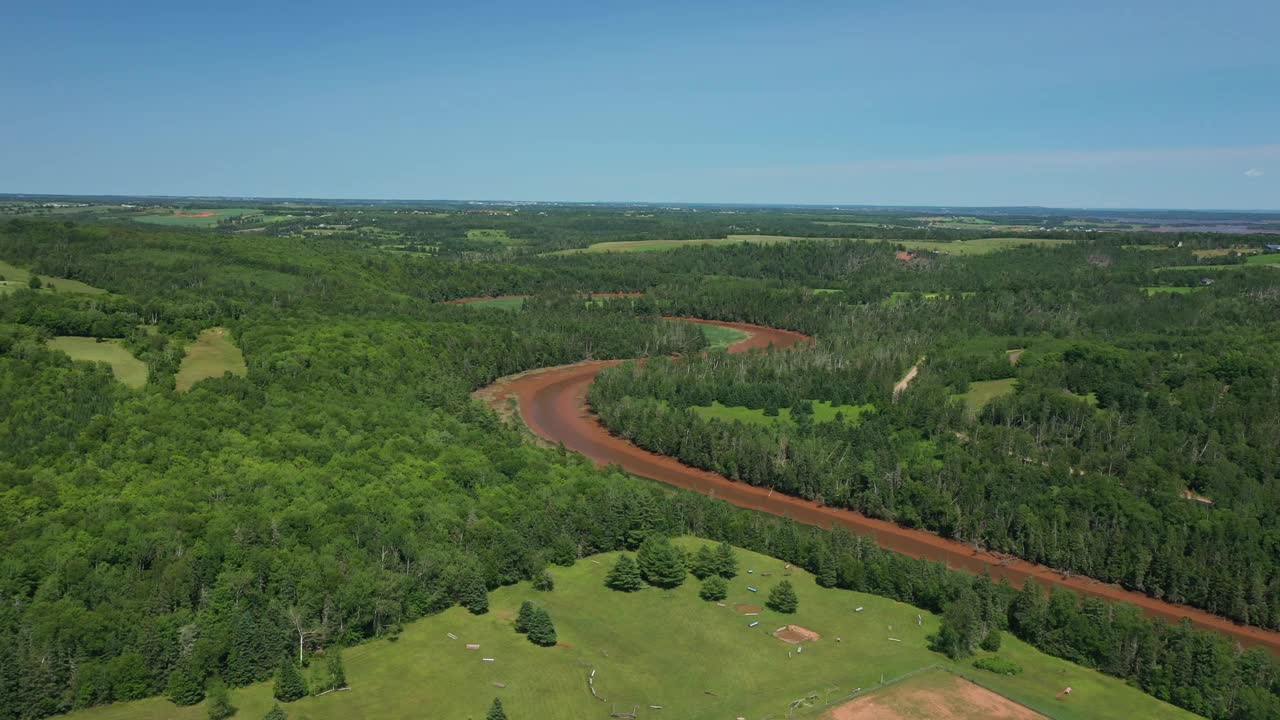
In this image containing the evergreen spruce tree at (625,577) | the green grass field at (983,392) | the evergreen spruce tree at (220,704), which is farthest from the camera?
the green grass field at (983,392)

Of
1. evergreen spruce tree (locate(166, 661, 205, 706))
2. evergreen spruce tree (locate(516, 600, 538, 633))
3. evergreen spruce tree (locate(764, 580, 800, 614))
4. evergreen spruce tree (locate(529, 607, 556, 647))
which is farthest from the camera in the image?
evergreen spruce tree (locate(764, 580, 800, 614))

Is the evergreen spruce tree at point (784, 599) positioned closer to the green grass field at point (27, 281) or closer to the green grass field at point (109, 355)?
the green grass field at point (109, 355)

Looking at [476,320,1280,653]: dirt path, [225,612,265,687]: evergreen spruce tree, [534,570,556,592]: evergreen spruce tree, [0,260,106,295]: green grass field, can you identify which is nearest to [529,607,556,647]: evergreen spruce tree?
[534,570,556,592]: evergreen spruce tree

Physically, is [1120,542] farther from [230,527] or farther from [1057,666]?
[230,527]

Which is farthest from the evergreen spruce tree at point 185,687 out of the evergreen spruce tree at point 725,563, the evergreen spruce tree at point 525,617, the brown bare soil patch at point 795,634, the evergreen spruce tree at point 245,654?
the evergreen spruce tree at point 725,563

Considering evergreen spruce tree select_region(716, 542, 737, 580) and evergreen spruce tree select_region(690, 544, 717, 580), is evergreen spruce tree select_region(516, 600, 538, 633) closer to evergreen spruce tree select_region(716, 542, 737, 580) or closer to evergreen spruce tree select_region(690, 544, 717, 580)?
evergreen spruce tree select_region(690, 544, 717, 580)
